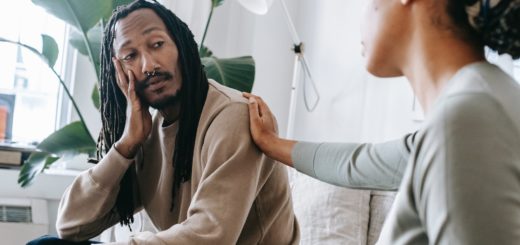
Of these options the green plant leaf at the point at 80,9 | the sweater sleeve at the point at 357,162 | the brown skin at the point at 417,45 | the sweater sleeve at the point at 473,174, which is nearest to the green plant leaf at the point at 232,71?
the green plant leaf at the point at 80,9

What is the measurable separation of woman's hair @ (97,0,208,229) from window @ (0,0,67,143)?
4.30ft

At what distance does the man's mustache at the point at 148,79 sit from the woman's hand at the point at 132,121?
0.01m

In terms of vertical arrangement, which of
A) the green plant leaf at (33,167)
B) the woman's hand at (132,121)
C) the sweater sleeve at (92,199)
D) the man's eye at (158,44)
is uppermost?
the man's eye at (158,44)

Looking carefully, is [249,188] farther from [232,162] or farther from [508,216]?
[508,216]

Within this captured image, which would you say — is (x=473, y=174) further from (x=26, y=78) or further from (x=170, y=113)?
(x=26, y=78)

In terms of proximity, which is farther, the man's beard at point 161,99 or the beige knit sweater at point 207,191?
the man's beard at point 161,99

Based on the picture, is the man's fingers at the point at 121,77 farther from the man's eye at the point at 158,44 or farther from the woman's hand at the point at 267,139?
the woman's hand at the point at 267,139

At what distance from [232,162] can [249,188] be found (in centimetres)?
6

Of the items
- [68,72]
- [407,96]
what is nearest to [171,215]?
[407,96]

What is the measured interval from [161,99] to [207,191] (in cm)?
25

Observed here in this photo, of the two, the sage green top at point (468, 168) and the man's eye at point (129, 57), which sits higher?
the man's eye at point (129, 57)

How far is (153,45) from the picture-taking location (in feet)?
4.10

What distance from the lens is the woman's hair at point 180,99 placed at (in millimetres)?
1255

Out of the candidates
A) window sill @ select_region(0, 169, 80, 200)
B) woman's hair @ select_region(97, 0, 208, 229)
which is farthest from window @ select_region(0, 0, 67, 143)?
woman's hair @ select_region(97, 0, 208, 229)
